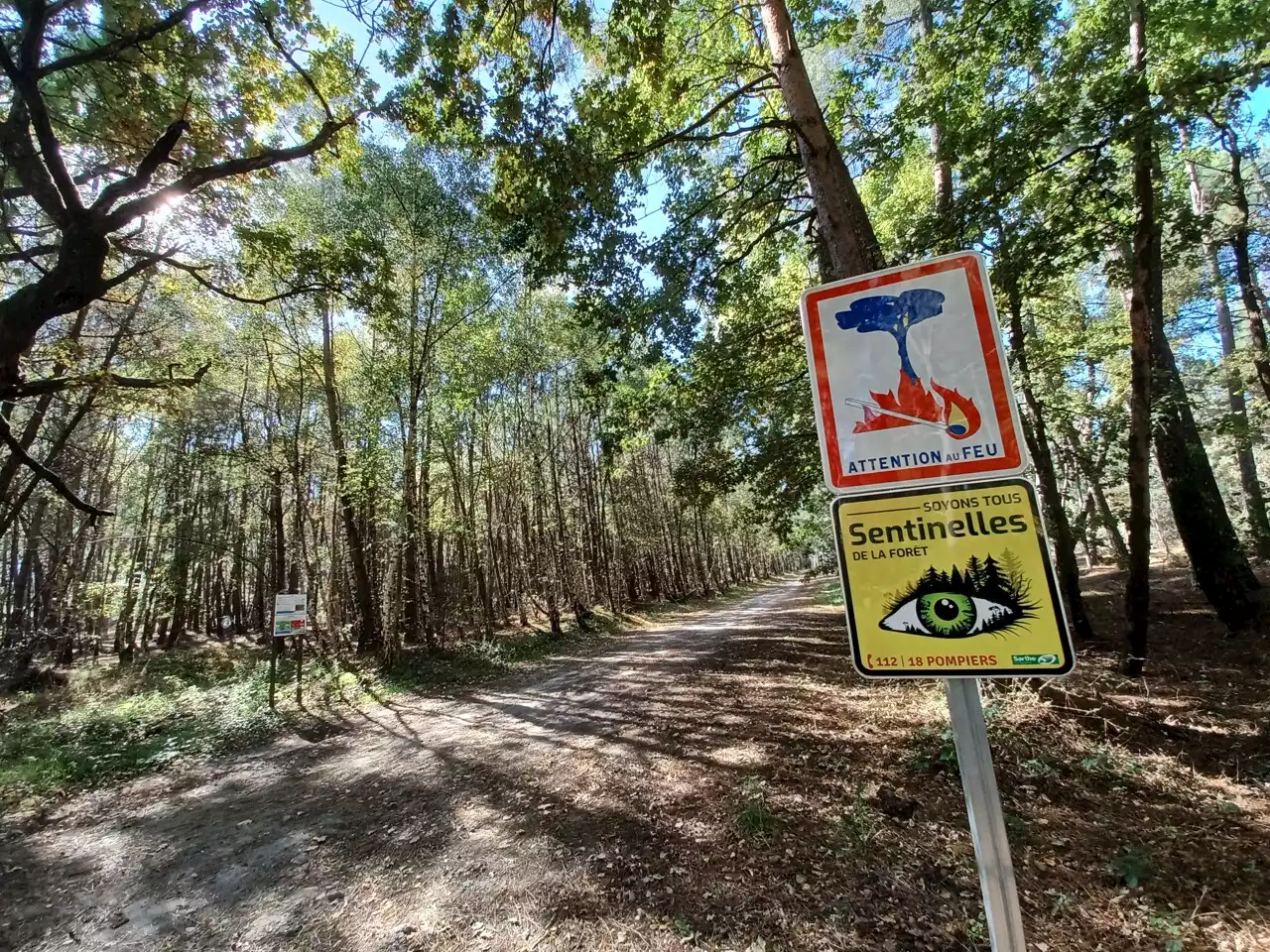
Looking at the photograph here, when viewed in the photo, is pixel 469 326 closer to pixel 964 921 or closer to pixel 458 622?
pixel 458 622

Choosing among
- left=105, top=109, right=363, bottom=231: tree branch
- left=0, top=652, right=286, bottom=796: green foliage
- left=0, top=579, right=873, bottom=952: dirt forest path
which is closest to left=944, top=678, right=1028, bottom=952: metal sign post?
left=0, top=579, right=873, bottom=952: dirt forest path

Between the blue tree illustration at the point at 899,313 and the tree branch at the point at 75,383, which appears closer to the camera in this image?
the blue tree illustration at the point at 899,313

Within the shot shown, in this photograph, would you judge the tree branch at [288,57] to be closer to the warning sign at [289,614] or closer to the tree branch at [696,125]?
the tree branch at [696,125]

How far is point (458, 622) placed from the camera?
1641cm

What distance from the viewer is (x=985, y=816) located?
124cm

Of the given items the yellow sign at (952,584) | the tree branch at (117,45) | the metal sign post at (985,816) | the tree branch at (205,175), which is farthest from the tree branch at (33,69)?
the metal sign post at (985,816)

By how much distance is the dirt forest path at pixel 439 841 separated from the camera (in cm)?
297

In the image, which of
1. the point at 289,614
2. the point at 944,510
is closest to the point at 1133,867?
the point at 944,510

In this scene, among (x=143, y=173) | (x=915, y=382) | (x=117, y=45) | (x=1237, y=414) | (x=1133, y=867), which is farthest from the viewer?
(x=1237, y=414)

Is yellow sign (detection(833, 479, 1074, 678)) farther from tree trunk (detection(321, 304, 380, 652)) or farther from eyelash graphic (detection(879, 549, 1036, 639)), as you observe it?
tree trunk (detection(321, 304, 380, 652))

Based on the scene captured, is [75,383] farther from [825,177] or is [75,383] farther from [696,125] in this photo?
[825,177]

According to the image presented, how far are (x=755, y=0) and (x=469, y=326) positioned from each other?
35.3 feet

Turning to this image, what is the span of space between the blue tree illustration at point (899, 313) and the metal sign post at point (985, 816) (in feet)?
2.61

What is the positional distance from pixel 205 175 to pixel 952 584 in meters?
6.64
